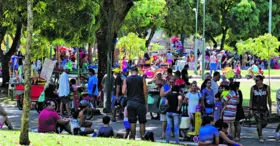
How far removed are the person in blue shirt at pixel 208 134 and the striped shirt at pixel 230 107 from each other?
2.41m

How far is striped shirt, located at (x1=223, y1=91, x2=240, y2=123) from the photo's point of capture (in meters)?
14.0

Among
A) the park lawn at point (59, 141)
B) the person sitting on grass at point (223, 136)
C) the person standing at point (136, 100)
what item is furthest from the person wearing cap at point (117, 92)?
the person sitting on grass at point (223, 136)

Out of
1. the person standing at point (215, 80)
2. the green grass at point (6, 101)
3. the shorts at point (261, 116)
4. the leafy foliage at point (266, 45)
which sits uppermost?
the leafy foliage at point (266, 45)

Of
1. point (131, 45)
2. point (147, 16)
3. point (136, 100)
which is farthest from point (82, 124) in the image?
point (147, 16)

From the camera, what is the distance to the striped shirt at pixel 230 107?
14.0m

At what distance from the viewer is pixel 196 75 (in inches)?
1700

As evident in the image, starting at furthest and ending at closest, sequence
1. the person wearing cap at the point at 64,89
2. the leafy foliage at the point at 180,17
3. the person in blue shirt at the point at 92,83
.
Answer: the leafy foliage at the point at 180,17 → the person in blue shirt at the point at 92,83 → the person wearing cap at the point at 64,89

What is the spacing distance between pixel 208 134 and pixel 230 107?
2.66 metres

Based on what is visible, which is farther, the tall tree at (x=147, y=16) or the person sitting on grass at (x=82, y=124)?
the tall tree at (x=147, y=16)

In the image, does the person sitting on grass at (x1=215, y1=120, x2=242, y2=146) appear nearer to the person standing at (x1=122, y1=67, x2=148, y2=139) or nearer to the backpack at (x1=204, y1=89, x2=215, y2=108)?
the person standing at (x1=122, y1=67, x2=148, y2=139)

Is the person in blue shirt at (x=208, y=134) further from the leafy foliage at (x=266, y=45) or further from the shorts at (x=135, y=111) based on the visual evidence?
the leafy foliage at (x=266, y=45)

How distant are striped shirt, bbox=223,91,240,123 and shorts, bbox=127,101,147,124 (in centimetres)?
208

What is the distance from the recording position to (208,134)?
11555 mm

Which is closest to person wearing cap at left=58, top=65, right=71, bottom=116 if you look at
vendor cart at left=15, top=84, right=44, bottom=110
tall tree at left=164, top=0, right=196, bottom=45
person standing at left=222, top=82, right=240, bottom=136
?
vendor cart at left=15, top=84, right=44, bottom=110
